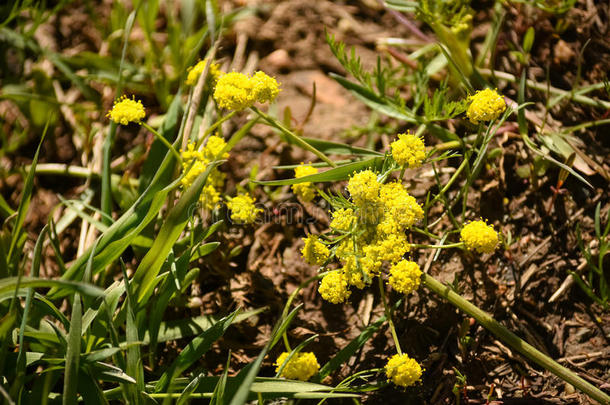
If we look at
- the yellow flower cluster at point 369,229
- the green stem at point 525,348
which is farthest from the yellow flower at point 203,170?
the green stem at point 525,348

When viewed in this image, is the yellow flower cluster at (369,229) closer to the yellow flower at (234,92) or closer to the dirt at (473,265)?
the dirt at (473,265)

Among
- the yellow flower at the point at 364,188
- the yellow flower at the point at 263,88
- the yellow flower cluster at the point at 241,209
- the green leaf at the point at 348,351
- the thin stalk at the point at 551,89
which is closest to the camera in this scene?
the yellow flower at the point at 364,188

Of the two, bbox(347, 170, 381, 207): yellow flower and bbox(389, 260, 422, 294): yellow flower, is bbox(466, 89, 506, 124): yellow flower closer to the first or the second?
bbox(347, 170, 381, 207): yellow flower

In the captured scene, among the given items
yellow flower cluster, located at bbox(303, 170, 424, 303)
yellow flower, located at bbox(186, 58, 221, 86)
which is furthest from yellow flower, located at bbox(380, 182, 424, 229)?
yellow flower, located at bbox(186, 58, 221, 86)

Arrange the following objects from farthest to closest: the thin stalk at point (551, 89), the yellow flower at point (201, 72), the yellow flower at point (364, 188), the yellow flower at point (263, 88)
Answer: the thin stalk at point (551, 89), the yellow flower at point (201, 72), the yellow flower at point (263, 88), the yellow flower at point (364, 188)

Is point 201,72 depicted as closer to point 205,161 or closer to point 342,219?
point 205,161

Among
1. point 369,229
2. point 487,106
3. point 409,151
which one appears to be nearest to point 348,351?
point 369,229

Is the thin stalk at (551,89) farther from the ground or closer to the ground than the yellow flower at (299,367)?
farther from the ground
